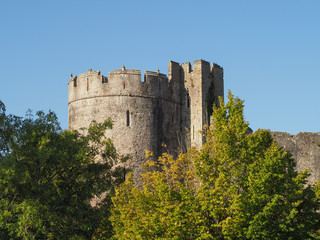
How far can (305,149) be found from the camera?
29094mm

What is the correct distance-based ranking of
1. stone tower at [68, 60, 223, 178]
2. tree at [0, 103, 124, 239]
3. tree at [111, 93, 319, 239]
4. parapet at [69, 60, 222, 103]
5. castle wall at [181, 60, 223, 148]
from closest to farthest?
tree at [111, 93, 319, 239], tree at [0, 103, 124, 239], stone tower at [68, 60, 223, 178], parapet at [69, 60, 222, 103], castle wall at [181, 60, 223, 148]

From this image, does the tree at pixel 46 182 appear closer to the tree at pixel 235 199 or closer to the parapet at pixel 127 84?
the tree at pixel 235 199

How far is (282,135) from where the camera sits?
29594 millimetres

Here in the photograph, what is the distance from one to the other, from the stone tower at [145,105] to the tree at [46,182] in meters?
10.8

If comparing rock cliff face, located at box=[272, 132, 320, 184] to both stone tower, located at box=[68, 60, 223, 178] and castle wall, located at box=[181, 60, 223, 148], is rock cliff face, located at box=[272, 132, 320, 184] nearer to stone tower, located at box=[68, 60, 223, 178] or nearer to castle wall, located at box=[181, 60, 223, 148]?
stone tower, located at box=[68, 60, 223, 178]

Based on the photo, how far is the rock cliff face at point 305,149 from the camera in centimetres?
2891

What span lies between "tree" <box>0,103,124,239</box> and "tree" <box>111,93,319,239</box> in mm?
4181

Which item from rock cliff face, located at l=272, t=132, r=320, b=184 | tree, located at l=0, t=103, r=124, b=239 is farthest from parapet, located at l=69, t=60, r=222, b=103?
rock cliff face, located at l=272, t=132, r=320, b=184

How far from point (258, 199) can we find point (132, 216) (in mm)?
7215

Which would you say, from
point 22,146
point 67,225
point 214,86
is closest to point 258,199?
point 67,225

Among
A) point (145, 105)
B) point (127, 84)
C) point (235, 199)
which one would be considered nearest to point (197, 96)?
point (145, 105)

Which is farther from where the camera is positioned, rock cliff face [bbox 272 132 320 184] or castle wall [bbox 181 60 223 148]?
castle wall [bbox 181 60 223 148]

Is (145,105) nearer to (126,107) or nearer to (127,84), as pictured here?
(126,107)

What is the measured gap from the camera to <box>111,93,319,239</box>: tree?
78.9 feet
